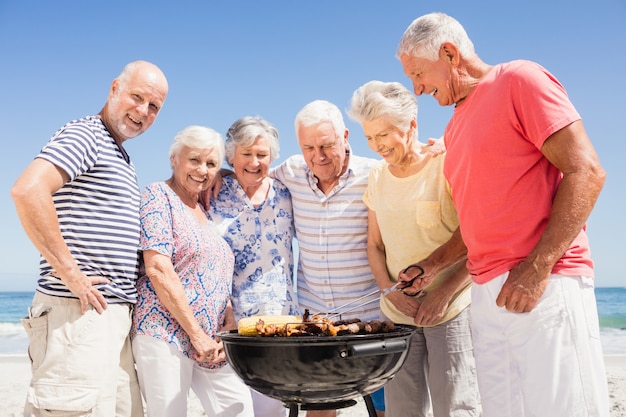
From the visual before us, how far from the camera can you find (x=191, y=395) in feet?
23.1

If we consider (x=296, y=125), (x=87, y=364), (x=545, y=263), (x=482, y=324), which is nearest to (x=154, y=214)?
(x=87, y=364)

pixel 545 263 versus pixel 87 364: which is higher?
pixel 545 263

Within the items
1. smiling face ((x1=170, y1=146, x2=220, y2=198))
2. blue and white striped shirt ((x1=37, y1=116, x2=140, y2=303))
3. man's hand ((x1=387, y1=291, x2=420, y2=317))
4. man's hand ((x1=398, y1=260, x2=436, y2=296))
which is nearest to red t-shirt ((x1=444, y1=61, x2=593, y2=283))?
man's hand ((x1=398, y1=260, x2=436, y2=296))

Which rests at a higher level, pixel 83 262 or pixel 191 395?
pixel 83 262

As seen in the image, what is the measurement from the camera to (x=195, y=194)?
3.28 m

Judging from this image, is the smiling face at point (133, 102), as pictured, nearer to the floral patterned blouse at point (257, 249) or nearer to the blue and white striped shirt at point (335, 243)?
the floral patterned blouse at point (257, 249)

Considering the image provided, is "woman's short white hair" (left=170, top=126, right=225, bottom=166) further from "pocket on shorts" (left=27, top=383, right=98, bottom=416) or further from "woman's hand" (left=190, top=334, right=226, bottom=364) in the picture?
"pocket on shorts" (left=27, top=383, right=98, bottom=416)

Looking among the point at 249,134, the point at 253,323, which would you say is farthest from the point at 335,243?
the point at 253,323

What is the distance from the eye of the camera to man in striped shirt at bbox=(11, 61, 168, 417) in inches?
95.8

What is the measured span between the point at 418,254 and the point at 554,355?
1074 mm

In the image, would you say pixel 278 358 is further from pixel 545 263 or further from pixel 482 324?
A: pixel 545 263

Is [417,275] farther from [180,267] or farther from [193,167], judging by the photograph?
[193,167]

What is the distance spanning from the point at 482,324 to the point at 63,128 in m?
2.21

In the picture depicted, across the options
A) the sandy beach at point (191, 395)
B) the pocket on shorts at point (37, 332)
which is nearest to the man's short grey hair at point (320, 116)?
the pocket on shorts at point (37, 332)
